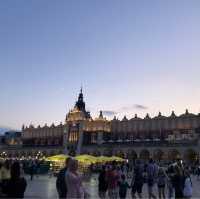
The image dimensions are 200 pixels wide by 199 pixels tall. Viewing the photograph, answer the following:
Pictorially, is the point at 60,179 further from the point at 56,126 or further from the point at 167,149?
the point at 56,126

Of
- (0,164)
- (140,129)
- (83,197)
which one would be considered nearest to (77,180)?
(83,197)

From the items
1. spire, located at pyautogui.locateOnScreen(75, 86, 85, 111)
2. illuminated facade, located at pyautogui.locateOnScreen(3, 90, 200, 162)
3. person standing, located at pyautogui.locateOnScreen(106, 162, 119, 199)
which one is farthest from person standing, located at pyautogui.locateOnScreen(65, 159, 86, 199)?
spire, located at pyautogui.locateOnScreen(75, 86, 85, 111)

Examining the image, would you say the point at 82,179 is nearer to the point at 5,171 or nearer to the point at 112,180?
the point at 5,171

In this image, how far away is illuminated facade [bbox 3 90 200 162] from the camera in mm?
80050

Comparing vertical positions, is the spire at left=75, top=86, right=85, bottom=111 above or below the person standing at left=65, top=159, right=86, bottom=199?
above

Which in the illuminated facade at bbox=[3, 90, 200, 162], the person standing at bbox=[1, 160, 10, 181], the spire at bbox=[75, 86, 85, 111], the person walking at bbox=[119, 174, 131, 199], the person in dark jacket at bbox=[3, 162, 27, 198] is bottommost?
the person walking at bbox=[119, 174, 131, 199]

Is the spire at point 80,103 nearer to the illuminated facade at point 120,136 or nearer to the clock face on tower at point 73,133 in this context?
the illuminated facade at point 120,136

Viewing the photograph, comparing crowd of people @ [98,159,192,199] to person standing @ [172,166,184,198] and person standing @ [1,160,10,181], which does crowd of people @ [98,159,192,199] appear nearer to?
person standing @ [172,166,184,198]

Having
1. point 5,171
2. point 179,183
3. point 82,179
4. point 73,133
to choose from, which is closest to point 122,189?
point 179,183

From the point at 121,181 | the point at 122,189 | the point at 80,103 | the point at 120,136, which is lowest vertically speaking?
the point at 122,189

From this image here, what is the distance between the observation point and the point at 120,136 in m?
100

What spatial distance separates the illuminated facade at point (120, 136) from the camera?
263ft

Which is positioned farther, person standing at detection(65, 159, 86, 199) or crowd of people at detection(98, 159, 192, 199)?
crowd of people at detection(98, 159, 192, 199)

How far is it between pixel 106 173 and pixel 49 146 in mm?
93239
